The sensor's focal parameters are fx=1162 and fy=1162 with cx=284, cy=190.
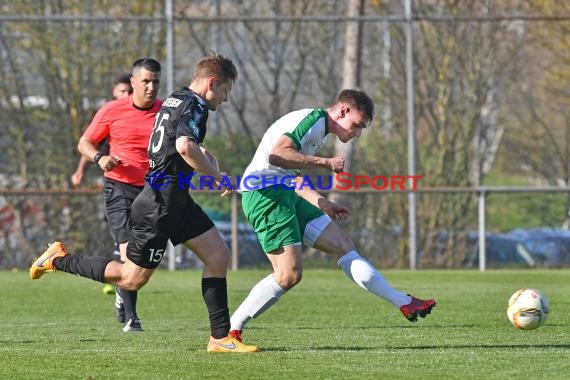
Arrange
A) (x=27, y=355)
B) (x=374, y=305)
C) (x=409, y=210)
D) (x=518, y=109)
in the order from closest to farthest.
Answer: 1. (x=27, y=355)
2. (x=374, y=305)
3. (x=409, y=210)
4. (x=518, y=109)

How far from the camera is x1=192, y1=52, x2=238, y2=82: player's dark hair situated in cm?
712

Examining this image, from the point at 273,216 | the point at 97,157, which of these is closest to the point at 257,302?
the point at 273,216

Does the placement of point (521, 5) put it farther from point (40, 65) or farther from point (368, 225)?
point (40, 65)

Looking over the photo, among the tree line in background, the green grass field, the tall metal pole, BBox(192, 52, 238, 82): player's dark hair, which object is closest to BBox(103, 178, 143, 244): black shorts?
the green grass field

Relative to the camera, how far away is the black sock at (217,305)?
730cm

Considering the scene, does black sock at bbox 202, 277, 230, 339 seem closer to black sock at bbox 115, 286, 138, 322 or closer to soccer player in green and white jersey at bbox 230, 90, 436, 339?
soccer player in green and white jersey at bbox 230, 90, 436, 339

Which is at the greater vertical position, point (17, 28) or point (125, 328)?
point (17, 28)

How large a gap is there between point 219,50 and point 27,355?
36.3 feet

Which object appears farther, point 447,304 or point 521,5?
point 521,5

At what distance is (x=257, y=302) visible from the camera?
24.7ft

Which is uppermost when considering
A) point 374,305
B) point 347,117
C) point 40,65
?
point 40,65

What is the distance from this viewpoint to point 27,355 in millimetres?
7117

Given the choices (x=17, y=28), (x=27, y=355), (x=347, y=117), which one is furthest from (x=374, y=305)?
(x=17, y=28)

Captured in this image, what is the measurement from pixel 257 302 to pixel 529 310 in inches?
71.6
